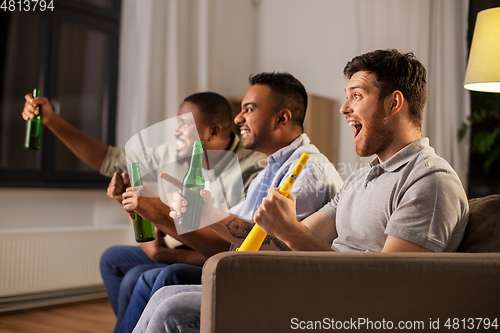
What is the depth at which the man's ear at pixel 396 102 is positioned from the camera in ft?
3.81

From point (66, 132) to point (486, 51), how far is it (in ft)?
5.74

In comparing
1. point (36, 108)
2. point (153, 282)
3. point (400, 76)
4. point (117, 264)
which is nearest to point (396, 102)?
point (400, 76)

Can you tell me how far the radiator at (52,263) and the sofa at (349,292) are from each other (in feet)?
7.39

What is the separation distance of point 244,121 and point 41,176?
187cm

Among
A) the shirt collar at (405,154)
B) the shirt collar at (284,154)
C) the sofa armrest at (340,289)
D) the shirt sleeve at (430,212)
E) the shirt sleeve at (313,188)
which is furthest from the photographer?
the shirt collar at (284,154)

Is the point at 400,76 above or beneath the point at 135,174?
above

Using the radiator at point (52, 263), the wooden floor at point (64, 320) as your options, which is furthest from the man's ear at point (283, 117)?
the radiator at point (52, 263)

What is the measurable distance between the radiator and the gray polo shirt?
7.02ft

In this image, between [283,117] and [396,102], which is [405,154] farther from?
[283,117]

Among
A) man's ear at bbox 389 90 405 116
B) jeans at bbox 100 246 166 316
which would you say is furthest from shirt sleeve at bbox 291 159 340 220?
jeans at bbox 100 246 166 316

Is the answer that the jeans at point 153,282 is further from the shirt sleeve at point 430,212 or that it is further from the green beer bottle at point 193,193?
the shirt sleeve at point 430,212

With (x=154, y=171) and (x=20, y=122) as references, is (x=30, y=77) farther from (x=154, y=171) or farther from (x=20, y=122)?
(x=154, y=171)

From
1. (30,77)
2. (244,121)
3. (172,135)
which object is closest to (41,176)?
(30,77)

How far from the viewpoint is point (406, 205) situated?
3.26 feet
